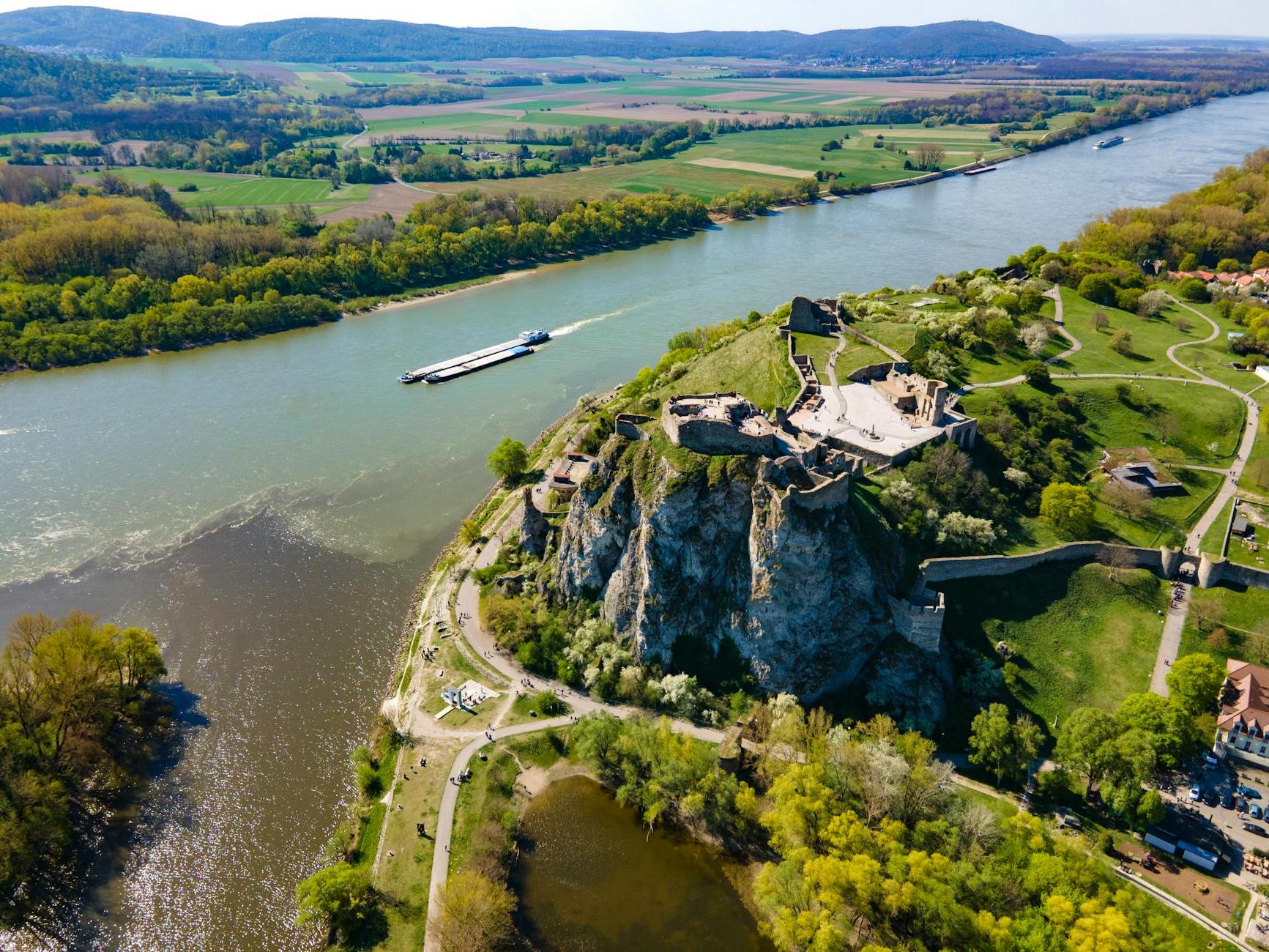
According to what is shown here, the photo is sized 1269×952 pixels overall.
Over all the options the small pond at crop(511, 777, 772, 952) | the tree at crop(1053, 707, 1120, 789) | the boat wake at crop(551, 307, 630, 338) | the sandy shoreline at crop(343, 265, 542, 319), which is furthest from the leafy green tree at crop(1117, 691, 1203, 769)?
the sandy shoreline at crop(343, 265, 542, 319)

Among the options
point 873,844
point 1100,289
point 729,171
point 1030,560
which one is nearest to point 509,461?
point 1030,560

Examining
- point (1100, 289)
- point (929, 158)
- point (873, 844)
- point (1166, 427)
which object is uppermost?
point (929, 158)

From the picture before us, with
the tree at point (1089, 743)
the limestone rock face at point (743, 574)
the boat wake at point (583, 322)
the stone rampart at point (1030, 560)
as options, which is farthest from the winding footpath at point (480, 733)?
the boat wake at point (583, 322)

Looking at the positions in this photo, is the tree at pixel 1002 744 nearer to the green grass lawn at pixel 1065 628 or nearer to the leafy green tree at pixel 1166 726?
the green grass lawn at pixel 1065 628

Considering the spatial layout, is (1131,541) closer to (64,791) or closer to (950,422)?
(950,422)

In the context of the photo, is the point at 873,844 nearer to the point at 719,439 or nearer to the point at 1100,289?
the point at 719,439

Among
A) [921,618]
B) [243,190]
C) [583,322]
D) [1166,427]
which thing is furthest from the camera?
[243,190]

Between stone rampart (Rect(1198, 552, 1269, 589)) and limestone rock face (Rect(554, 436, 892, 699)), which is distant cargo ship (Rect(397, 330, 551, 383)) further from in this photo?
stone rampart (Rect(1198, 552, 1269, 589))
